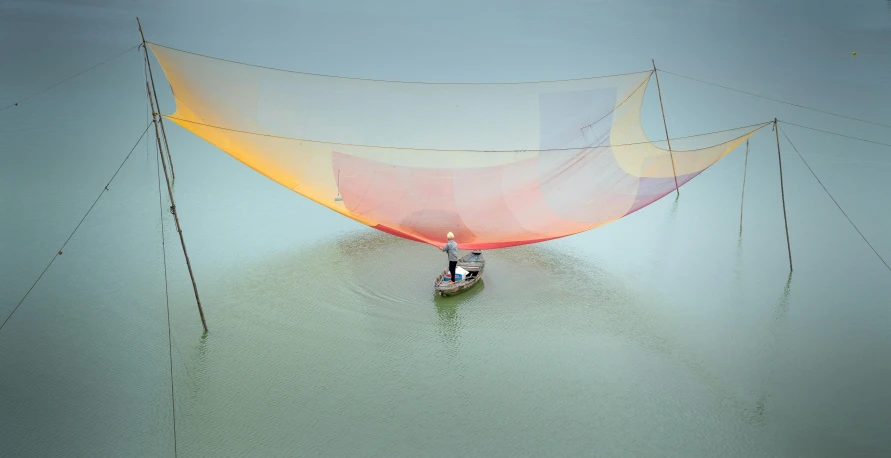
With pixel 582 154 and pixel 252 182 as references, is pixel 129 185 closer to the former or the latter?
pixel 252 182

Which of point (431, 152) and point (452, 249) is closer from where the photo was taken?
point (452, 249)

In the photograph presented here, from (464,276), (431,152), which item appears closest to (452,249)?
(464,276)

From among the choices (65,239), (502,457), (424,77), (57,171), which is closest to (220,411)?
(502,457)

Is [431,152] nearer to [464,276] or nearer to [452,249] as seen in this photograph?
[452,249]

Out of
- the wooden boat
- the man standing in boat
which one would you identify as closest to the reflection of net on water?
the man standing in boat

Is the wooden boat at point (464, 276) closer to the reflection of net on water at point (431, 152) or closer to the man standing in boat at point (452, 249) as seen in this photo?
the man standing in boat at point (452, 249)

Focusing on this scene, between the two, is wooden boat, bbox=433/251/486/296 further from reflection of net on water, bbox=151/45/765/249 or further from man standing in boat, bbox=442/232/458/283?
reflection of net on water, bbox=151/45/765/249
